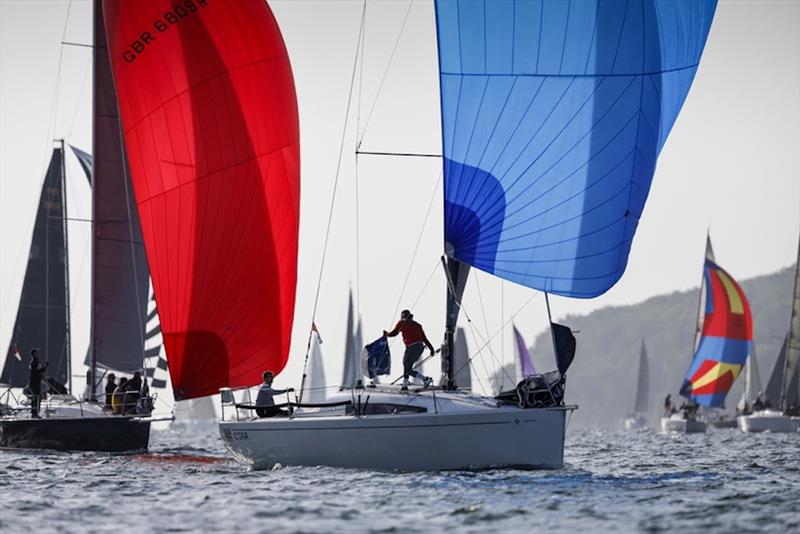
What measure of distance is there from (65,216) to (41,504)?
2248cm

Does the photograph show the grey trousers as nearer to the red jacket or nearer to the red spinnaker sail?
the red jacket

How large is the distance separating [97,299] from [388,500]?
1660cm

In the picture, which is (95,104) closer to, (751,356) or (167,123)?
(167,123)

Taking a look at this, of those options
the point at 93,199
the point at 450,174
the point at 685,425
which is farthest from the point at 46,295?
the point at 685,425

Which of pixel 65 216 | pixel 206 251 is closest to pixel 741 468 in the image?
pixel 206 251

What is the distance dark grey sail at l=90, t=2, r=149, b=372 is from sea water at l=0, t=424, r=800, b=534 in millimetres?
8306

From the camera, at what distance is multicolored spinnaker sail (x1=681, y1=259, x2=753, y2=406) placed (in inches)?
2692

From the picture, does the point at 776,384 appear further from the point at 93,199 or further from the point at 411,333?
the point at 411,333

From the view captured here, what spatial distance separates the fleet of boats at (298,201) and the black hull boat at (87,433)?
0.04 metres

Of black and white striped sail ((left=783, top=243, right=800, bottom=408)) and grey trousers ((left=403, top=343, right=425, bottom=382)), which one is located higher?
black and white striped sail ((left=783, top=243, right=800, bottom=408))

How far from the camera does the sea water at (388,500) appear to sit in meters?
14.3

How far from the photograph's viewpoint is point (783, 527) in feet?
47.0

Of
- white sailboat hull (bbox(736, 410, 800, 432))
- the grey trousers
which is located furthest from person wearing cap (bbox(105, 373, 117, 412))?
white sailboat hull (bbox(736, 410, 800, 432))

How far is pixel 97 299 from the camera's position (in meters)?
31.4
